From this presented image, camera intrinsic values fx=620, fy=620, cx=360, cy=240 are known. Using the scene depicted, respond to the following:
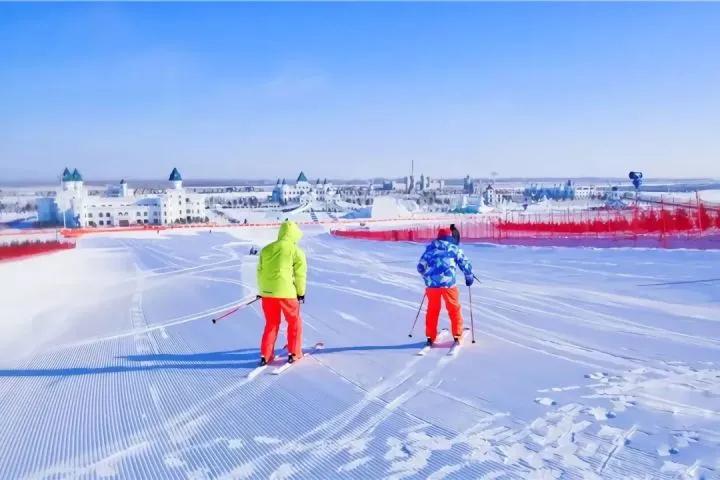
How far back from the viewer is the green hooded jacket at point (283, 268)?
5.92 m

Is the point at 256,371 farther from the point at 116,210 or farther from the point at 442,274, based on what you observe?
the point at 116,210

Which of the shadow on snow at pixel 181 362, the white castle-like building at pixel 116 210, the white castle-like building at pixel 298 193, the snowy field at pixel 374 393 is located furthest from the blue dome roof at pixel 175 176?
the shadow on snow at pixel 181 362

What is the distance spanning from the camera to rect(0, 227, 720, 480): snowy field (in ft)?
12.5

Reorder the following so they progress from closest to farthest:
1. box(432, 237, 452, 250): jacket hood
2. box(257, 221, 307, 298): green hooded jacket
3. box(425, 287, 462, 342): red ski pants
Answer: box(257, 221, 307, 298): green hooded jacket < box(425, 287, 462, 342): red ski pants < box(432, 237, 452, 250): jacket hood

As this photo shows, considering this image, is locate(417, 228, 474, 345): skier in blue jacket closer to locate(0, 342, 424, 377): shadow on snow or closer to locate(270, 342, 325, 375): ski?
locate(0, 342, 424, 377): shadow on snow

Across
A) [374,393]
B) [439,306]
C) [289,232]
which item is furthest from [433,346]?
[289,232]

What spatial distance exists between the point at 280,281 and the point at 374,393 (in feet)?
4.79

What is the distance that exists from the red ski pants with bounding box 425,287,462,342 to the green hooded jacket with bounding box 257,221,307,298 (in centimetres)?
140

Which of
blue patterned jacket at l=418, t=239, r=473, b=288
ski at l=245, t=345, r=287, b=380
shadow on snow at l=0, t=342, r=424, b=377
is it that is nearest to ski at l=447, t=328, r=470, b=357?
shadow on snow at l=0, t=342, r=424, b=377

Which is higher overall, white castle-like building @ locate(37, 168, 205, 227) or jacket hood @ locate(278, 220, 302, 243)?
jacket hood @ locate(278, 220, 302, 243)

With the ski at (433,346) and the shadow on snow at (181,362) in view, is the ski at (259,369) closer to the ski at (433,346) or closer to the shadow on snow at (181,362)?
the shadow on snow at (181,362)

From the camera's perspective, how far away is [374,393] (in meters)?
5.14

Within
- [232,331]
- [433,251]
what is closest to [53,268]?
[232,331]

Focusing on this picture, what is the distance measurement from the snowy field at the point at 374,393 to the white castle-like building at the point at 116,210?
268 ft
